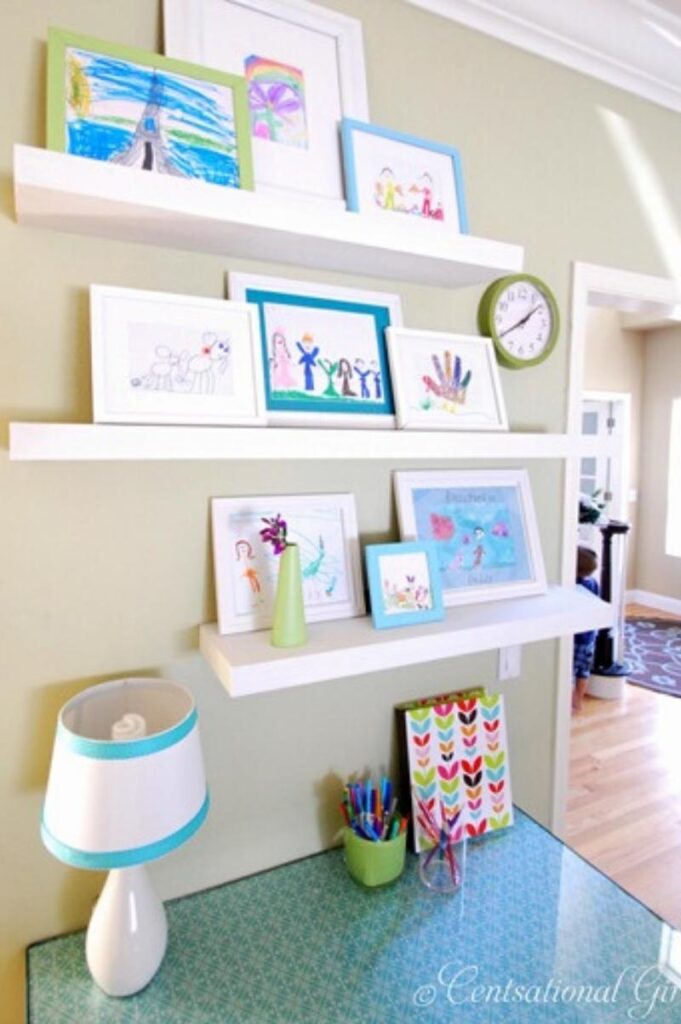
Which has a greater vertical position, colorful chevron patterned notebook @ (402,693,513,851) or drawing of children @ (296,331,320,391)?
drawing of children @ (296,331,320,391)

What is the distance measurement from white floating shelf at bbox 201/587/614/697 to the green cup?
35 centimetres

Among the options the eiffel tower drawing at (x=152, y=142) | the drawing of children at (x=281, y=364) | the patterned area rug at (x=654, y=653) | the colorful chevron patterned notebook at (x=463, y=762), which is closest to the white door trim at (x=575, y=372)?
the colorful chevron patterned notebook at (x=463, y=762)

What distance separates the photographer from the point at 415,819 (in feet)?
4.18

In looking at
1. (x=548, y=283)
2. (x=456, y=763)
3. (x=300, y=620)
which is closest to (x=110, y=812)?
(x=300, y=620)

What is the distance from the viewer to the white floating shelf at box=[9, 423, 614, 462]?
838 millimetres

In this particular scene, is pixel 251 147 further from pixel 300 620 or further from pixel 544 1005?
pixel 544 1005

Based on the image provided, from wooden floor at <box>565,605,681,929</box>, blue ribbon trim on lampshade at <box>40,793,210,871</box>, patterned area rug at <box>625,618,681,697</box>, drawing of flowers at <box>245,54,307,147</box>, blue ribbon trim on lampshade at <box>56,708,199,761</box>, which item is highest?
drawing of flowers at <box>245,54,307,147</box>

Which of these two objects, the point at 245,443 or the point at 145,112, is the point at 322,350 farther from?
the point at 145,112

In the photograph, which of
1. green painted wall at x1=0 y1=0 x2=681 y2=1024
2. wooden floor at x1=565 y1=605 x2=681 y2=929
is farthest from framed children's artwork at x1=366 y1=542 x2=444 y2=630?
wooden floor at x1=565 y1=605 x2=681 y2=929

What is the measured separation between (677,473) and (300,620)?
16.6ft

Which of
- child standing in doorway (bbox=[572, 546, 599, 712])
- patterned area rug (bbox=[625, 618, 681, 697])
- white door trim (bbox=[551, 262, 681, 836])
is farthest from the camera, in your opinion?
patterned area rug (bbox=[625, 618, 681, 697])

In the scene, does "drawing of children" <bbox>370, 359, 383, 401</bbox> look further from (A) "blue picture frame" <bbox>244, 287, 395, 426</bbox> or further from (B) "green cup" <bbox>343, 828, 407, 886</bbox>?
(B) "green cup" <bbox>343, 828, 407, 886</bbox>

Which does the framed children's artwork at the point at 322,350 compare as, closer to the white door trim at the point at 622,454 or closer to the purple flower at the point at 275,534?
the purple flower at the point at 275,534

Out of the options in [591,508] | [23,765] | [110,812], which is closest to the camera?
[110,812]
